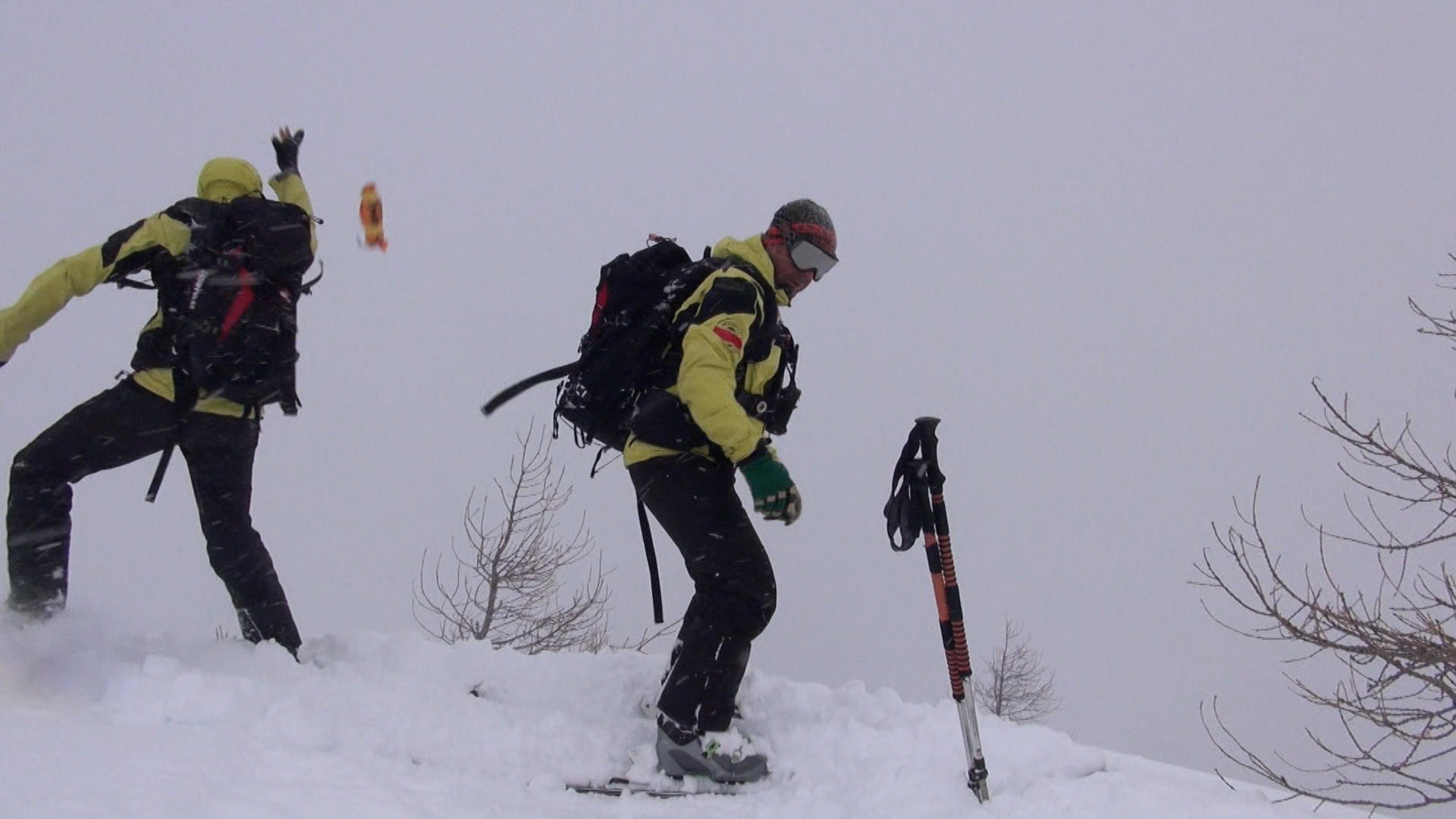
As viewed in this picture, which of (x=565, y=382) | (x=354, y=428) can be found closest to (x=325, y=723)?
(x=565, y=382)

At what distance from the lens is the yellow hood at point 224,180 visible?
4.62 m

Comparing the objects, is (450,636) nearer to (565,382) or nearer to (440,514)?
(565,382)

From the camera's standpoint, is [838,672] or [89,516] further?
[89,516]

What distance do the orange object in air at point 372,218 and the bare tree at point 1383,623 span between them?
4.58 m

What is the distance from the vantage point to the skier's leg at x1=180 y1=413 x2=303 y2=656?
443 cm

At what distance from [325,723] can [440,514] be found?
13364 centimetres

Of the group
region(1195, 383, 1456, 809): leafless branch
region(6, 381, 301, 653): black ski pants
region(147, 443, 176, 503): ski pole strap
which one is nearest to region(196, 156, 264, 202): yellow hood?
region(6, 381, 301, 653): black ski pants

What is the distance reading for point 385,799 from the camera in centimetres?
303

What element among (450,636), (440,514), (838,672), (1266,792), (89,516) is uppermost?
(440,514)

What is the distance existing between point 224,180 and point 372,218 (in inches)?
42.8

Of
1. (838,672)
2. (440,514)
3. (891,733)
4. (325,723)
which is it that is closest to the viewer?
(325,723)

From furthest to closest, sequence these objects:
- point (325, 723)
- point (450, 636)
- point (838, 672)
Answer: point (838, 672) < point (450, 636) < point (325, 723)

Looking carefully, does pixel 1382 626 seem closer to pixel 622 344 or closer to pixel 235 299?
pixel 622 344

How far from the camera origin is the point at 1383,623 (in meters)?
4.23
